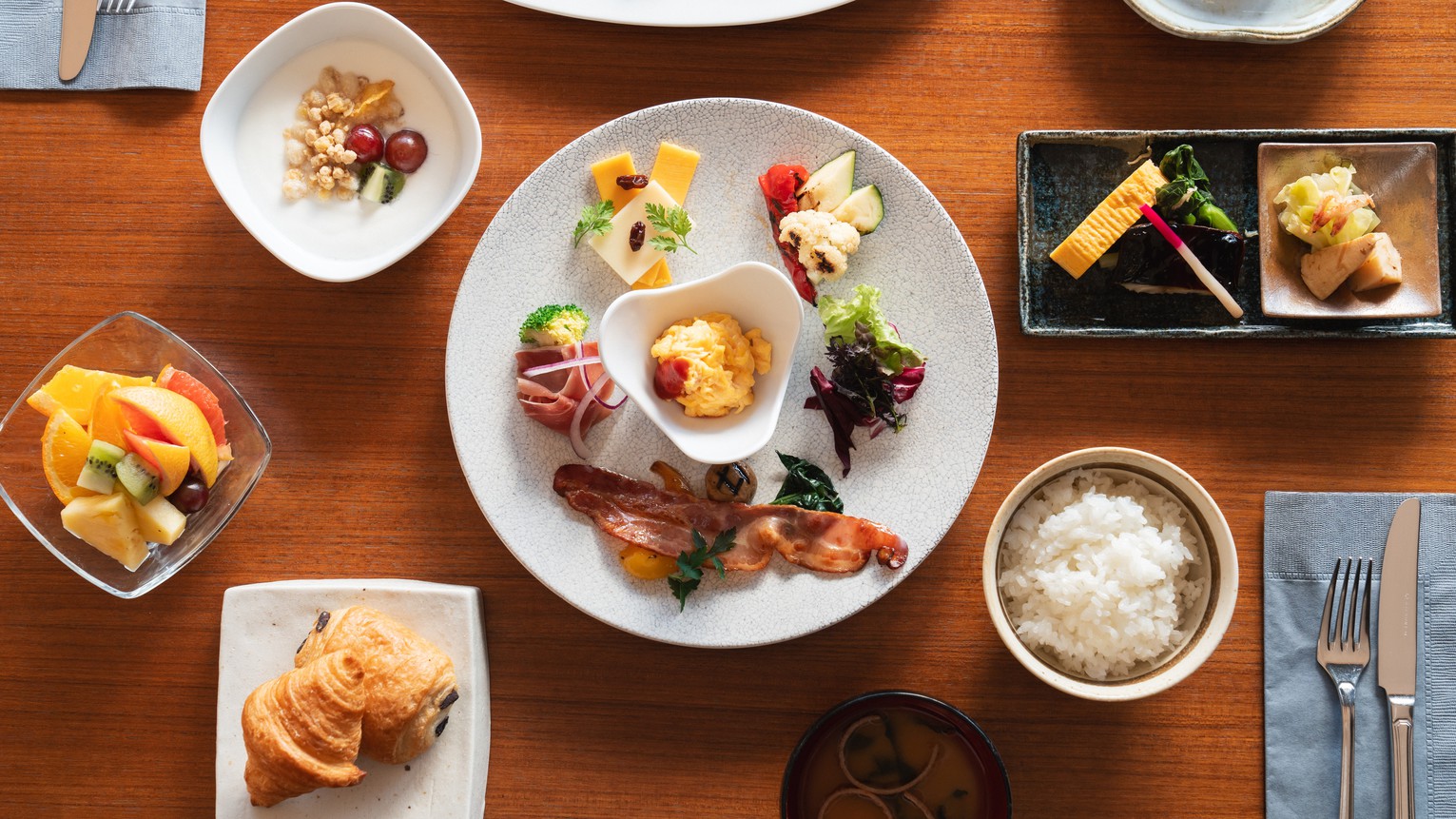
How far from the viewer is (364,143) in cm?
228

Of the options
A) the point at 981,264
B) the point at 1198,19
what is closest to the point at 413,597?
the point at 981,264

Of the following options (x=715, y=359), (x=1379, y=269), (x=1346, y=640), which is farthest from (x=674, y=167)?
(x=1346, y=640)

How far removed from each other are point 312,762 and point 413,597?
0.42 m

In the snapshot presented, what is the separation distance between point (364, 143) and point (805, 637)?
1706 millimetres

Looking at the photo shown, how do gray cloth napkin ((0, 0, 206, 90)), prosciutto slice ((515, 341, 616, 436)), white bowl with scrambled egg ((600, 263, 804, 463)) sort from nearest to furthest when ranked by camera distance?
white bowl with scrambled egg ((600, 263, 804, 463)) → prosciutto slice ((515, 341, 616, 436)) → gray cloth napkin ((0, 0, 206, 90))

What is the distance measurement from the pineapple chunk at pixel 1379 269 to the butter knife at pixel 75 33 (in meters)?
3.30

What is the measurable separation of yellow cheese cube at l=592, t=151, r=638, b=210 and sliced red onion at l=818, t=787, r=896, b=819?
153 cm

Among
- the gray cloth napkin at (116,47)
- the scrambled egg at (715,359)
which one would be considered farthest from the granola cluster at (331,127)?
the scrambled egg at (715,359)

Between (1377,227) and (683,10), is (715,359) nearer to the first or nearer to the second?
(683,10)

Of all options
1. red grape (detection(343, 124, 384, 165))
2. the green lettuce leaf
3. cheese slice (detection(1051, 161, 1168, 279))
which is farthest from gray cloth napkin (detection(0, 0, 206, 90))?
cheese slice (detection(1051, 161, 1168, 279))

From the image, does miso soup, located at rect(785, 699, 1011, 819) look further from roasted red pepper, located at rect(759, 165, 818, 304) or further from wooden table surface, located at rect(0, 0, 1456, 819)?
roasted red pepper, located at rect(759, 165, 818, 304)

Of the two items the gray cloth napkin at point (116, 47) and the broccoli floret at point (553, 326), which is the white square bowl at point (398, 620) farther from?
the gray cloth napkin at point (116, 47)

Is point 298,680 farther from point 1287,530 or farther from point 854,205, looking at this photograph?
point 1287,530

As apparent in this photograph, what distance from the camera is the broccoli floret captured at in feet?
6.98
